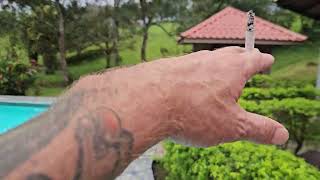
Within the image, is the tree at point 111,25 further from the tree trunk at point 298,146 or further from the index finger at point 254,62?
the index finger at point 254,62

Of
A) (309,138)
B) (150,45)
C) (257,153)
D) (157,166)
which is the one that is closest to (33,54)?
(150,45)

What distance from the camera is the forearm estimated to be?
1.13 meters

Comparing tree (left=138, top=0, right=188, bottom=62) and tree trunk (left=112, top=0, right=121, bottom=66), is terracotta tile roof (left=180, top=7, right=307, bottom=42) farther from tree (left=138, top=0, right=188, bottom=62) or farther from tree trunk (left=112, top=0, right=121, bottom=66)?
tree trunk (left=112, top=0, right=121, bottom=66)

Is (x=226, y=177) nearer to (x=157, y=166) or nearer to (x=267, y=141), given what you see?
(x=267, y=141)

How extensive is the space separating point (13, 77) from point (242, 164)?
1337 centimetres

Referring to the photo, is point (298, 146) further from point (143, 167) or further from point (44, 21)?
point (44, 21)

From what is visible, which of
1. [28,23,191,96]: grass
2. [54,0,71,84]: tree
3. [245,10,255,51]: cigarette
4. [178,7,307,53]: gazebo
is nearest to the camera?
[245,10,255,51]: cigarette

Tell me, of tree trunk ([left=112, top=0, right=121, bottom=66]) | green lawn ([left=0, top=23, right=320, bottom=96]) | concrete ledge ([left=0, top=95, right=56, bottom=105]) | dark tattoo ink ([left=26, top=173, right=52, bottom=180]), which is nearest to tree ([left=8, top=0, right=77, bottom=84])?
green lawn ([left=0, top=23, right=320, bottom=96])

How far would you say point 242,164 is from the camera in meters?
3.71

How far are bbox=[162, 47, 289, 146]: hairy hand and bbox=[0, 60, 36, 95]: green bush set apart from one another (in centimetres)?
1518

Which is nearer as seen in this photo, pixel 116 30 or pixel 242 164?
pixel 242 164

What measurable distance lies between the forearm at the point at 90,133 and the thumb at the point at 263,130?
26 centimetres

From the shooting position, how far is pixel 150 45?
22797 mm

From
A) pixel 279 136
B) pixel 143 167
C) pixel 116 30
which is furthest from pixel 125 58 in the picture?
pixel 279 136
